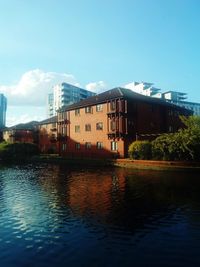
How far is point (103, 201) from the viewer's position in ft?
76.7

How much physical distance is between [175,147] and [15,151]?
4214 centimetres

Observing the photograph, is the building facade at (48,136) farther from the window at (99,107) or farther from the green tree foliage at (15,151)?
the window at (99,107)

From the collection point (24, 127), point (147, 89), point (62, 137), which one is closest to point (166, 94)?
point (147, 89)

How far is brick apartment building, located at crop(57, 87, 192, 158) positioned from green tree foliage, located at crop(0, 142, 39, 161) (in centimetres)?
785

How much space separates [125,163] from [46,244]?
1558 inches

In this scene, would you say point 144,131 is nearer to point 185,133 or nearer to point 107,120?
point 107,120

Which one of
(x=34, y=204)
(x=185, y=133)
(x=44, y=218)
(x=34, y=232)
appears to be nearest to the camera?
(x=34, y=232)

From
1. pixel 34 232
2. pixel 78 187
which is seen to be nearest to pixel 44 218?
pixel 34 232

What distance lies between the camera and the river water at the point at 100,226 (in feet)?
40.8

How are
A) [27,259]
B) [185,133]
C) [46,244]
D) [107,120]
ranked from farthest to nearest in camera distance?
[107,120] < [185,133] < [46,244] < [27,259]

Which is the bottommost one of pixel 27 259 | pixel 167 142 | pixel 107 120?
pixel 27 259

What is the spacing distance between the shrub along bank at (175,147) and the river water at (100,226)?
16.4 meters

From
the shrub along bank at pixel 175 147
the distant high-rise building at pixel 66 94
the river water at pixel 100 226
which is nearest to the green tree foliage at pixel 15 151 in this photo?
the shrub along bank at pixel 175 147

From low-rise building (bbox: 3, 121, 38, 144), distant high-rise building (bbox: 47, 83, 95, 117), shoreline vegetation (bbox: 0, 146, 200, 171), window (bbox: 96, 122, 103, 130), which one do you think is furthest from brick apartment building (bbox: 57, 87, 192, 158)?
distant high-rise building (bbox: 47, 83, 95, 117)
